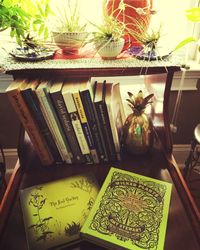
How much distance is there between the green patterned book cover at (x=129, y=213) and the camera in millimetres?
552

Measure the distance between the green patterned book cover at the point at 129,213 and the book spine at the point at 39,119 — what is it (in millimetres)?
189

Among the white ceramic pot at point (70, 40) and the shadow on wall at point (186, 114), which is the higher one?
the white ceramic pot at point (70, 40)

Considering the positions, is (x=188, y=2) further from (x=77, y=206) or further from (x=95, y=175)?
(x=77, y=206)

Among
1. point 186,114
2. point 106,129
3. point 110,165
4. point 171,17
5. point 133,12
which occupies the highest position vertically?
Answer: point 133,12

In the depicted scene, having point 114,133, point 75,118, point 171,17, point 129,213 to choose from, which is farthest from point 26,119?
point 171,17

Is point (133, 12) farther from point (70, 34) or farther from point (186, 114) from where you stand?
point (186, 114)

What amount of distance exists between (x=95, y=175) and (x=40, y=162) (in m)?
0.18

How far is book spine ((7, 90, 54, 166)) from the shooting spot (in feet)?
2.20

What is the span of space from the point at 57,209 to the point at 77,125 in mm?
232

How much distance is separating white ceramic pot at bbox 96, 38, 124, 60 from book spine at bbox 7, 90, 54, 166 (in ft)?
0.84

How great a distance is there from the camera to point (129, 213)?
0.61 meters

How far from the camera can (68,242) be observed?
23.0 inches

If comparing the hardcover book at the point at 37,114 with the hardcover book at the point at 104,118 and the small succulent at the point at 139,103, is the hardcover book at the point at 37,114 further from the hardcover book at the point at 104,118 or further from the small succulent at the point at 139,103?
the small succulent at the point at 139,103

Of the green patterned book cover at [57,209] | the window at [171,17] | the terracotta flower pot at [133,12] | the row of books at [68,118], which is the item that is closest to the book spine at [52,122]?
the row of books at [68,118]
